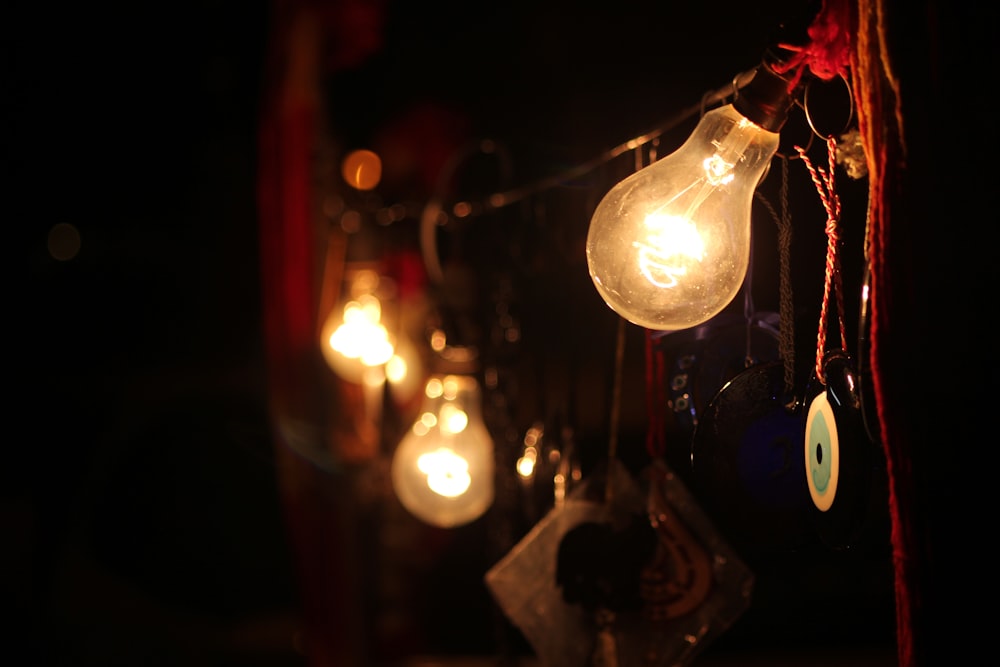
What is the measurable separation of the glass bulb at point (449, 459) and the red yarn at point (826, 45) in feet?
3.81

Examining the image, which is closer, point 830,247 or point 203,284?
point 830,247

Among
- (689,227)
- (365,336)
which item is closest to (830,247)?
(689,227)

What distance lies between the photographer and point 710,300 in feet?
2.81

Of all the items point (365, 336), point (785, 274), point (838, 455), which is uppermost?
point (365, 336)

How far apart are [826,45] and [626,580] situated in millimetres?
787

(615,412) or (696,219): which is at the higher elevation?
(696,219)

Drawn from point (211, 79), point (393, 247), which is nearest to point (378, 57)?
point (393, 247)

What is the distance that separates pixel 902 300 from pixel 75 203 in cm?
544

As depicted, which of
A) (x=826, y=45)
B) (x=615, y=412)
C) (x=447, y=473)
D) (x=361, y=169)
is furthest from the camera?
(x=361, y=169)

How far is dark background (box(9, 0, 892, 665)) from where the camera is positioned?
2.25m

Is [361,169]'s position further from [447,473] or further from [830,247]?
[830,247]

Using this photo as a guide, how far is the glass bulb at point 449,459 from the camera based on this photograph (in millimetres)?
1754

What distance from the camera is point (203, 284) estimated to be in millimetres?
5031

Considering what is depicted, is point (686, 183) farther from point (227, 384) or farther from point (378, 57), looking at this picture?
point (227, 384)
